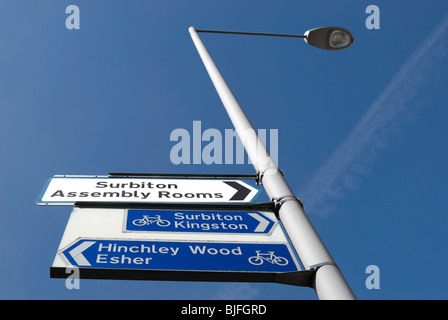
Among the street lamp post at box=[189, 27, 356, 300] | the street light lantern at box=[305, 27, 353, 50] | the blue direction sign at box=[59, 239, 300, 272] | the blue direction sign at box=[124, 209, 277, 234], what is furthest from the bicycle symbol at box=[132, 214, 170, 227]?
the street light lantern at box=[305, 27, 353, 50]

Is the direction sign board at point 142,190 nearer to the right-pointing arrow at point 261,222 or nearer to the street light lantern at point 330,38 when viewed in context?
the right-pointing arrow at point 261,222

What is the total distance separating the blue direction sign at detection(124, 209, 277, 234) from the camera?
3.27m

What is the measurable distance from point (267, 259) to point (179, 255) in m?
0.52

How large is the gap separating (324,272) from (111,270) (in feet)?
3.78

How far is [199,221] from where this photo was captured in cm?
339

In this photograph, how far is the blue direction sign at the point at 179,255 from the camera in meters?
2.84

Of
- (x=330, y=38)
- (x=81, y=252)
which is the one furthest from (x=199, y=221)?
(x=330, y=38)

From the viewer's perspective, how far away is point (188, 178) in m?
4.05

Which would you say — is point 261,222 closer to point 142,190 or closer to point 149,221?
point 149,221

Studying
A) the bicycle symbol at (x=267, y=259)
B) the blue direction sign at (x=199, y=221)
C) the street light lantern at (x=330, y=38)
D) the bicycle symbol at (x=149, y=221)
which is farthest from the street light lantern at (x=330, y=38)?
the bicycle symbol at (x=267, y=259)

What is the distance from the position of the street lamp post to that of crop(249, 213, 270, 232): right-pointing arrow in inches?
5.9

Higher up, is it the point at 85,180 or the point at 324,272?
the point at 85,180
